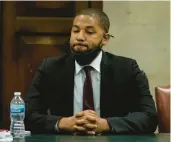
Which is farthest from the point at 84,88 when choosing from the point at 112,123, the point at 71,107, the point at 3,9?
the point at 3,9

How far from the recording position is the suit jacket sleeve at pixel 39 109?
6.23 ft

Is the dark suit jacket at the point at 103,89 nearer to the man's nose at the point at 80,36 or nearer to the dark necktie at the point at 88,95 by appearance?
the dark necktie at the point at 88,95

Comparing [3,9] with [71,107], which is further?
[3,9]

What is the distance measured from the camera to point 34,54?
10.9ft

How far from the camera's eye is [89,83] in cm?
208

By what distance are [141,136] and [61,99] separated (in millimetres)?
560

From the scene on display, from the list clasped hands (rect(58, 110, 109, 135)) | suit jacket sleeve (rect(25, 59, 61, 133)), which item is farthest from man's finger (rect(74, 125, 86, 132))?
suit jacket sleeve (rect(25, 59, 61, 133))

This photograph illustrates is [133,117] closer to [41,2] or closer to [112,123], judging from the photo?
[112,123]

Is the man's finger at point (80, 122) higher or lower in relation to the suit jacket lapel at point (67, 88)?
lower

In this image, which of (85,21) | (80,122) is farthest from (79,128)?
(85,21)

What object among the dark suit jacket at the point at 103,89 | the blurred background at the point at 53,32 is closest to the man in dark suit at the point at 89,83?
the dark suit jacket at the point at 103,89

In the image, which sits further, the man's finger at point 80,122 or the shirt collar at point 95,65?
the shirt collar at point 95,65

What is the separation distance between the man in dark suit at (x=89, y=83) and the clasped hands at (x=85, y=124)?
20 cm

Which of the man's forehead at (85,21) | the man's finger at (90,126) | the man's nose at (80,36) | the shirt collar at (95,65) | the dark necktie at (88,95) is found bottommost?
the man's finger at (90,126)
